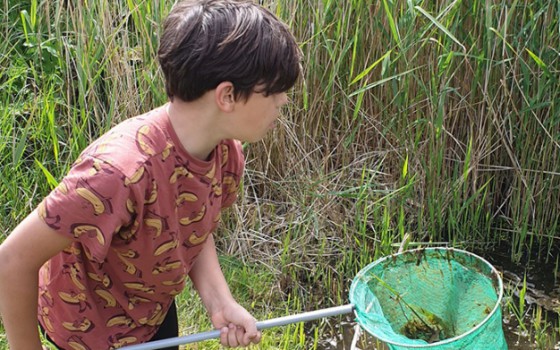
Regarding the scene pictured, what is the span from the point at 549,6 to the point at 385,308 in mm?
1384

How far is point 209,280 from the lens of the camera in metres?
1.86

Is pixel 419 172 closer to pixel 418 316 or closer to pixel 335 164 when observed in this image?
pixel 335 164

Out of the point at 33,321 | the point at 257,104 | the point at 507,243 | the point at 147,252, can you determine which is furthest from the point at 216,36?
the point at 507,243

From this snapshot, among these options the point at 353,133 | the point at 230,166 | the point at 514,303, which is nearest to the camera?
the point at 230,166

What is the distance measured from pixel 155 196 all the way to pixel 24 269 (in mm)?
282

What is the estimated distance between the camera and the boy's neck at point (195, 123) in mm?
1535

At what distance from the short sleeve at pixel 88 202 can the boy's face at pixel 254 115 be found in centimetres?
30

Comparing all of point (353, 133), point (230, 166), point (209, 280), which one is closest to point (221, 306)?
point (209, 280)

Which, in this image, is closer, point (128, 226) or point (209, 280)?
point (128, 226)

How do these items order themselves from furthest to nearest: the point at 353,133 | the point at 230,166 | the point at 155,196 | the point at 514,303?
the point at 353,133
the point at 514,303
the point at 230,166
the point at 155,196

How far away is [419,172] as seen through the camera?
3.07 metres

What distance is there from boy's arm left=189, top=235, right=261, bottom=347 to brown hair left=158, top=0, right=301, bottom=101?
50cm

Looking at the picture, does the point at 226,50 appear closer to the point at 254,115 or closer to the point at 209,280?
the point at 254,115

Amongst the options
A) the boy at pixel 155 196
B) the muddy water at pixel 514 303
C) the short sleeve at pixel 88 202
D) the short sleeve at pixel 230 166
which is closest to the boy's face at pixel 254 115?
the boy at pixel 155 196
